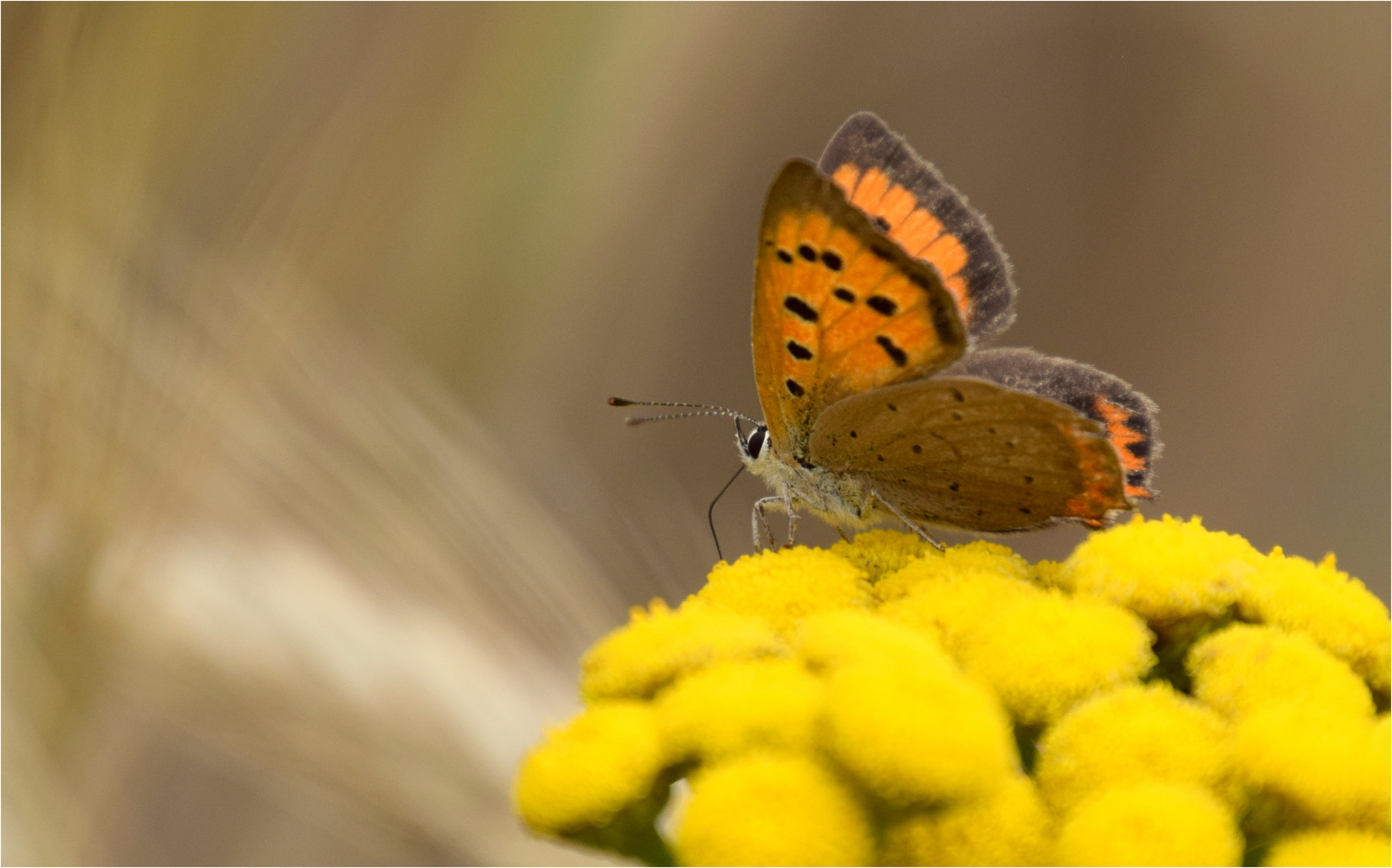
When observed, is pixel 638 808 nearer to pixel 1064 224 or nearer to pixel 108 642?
pixel 108 642

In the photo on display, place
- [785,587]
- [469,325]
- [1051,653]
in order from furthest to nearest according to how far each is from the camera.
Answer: [469,325] < [785,587] < [1051,653]

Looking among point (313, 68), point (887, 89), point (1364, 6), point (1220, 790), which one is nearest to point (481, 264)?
point (313, 68)

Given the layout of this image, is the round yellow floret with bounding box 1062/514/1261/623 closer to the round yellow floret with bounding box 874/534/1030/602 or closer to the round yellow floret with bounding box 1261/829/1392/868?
the round yellow floret with bounding box 874/534/1030/602

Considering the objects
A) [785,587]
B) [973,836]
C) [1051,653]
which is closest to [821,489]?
[785,587]

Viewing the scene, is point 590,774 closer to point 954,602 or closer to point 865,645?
point 865,645

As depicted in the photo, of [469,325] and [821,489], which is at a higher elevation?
[469,325]

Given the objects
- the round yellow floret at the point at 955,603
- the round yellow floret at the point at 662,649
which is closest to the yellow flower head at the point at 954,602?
the round yellow floret at the point at 955,603

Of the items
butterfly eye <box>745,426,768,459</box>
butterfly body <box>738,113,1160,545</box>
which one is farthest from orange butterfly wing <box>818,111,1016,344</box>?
butterfly eye <box>745,426,768,459</box>

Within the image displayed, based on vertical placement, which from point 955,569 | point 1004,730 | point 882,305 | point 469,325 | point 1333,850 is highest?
point 469,325
